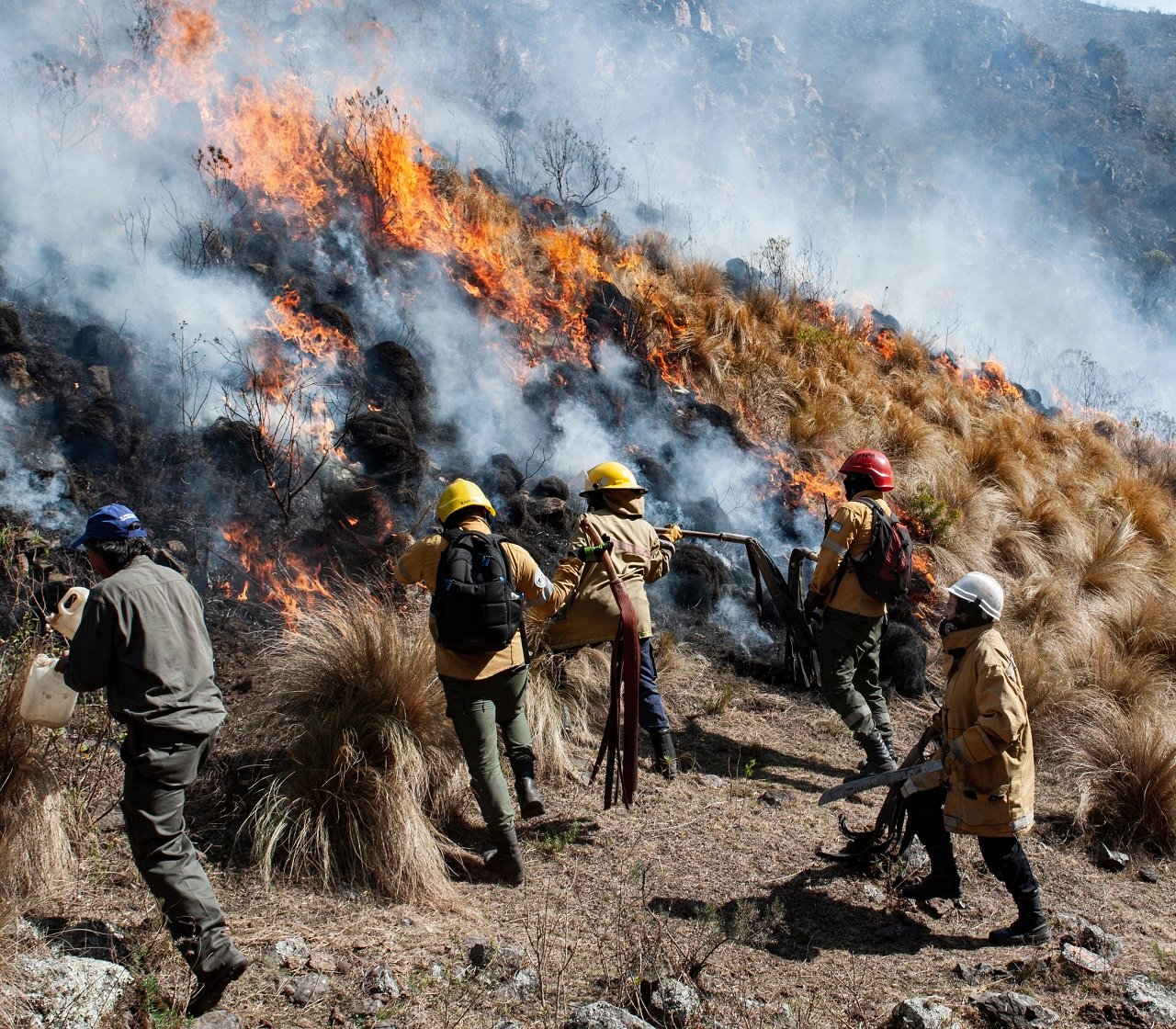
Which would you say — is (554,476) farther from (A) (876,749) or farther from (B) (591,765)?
(A) (876,749)

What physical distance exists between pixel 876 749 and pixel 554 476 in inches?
142

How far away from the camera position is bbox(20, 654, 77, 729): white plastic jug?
3174mm

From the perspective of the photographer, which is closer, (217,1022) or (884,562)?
(217,1022)

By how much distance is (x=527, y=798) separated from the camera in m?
4.19

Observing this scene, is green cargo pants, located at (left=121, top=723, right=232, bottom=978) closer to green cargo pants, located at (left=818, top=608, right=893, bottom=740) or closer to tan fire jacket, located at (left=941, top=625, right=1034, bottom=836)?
tan fire jacket, located at (left=941, top=625, right=1034, bottom=836)

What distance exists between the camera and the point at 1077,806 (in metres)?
4.88

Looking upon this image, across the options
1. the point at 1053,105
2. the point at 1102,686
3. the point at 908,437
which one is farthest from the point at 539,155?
the point at 1053,105

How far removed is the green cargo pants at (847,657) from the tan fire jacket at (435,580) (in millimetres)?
1811

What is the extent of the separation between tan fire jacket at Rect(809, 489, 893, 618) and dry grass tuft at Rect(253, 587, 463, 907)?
223 cm

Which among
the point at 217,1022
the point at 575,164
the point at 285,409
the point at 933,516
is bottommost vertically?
the point at 217,1022

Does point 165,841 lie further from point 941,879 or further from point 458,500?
point 941,879

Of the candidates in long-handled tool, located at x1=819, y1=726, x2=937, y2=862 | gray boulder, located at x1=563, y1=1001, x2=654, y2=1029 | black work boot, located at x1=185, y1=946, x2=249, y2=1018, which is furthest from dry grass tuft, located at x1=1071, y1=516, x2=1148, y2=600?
black work boot, located at x1=185, y1=946, x2=249, y2=1018

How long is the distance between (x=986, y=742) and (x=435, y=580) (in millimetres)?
2318

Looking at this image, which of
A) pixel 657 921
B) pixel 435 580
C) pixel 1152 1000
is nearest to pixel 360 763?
pixel 435 580
